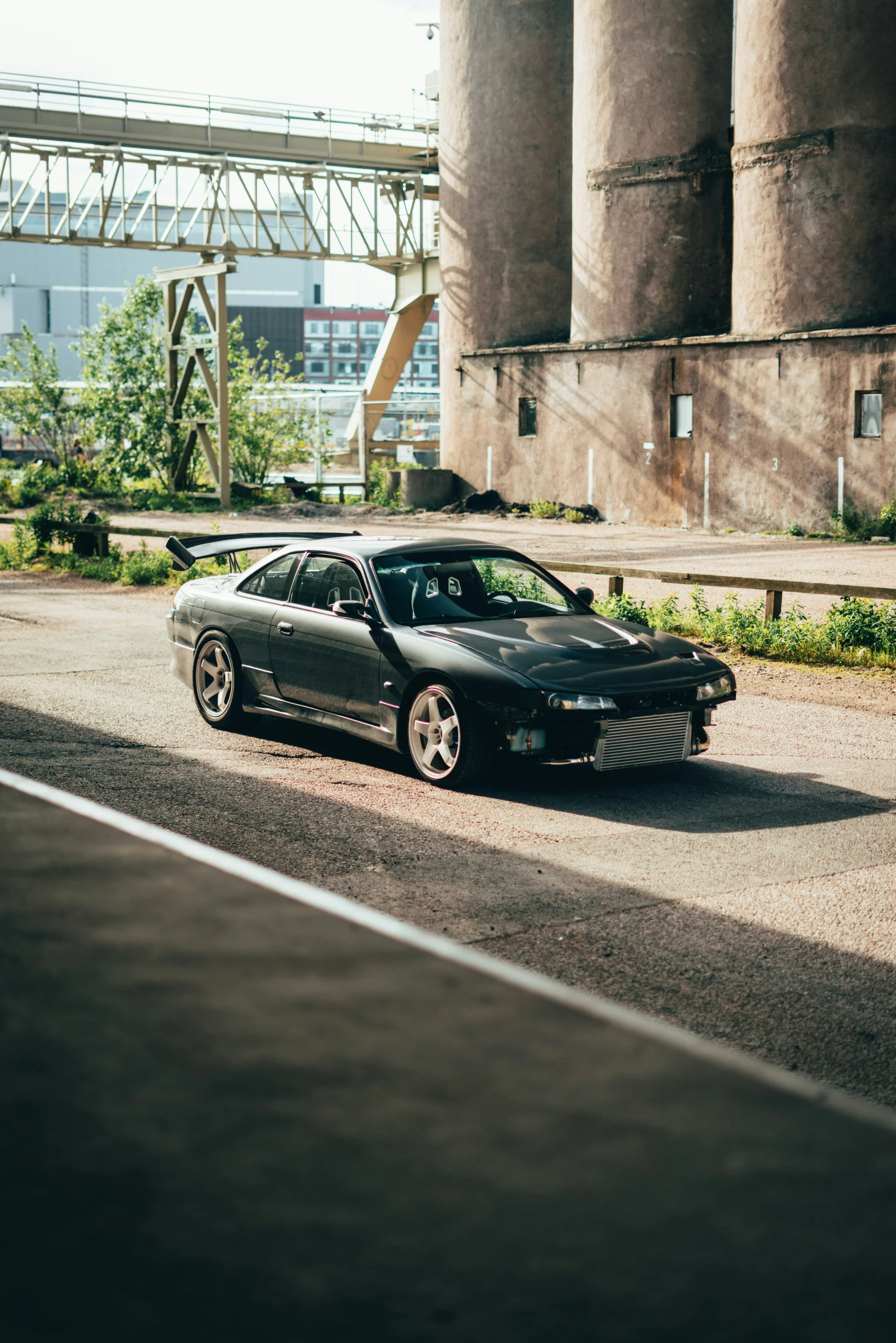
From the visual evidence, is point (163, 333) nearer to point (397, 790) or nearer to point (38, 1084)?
point (397, 790)

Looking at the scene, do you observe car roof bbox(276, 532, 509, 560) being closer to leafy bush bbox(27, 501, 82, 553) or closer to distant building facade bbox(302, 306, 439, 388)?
leafy bush bbox(27, 501, 82, 553)

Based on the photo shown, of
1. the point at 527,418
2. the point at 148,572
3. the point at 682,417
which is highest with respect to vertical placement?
the point at 527,418

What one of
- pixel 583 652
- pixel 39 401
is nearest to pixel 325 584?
pixel 583 652

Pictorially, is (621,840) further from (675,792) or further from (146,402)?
(146,402)

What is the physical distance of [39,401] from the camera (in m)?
46.3

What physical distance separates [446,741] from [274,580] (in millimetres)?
2269

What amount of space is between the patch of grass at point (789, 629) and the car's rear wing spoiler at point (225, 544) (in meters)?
2.95

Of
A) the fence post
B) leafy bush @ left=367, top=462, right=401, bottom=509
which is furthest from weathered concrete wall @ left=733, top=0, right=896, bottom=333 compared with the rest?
the fence post

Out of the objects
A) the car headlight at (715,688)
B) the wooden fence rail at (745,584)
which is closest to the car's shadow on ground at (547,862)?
the car headlight at (715,688)

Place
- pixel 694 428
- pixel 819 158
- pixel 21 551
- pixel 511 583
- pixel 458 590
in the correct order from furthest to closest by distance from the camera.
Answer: pixel 694 428
pixel 819 158
pixel 21 551
pixel 511 583
pixel 458 590

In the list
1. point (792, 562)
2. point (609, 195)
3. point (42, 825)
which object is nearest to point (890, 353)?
point (792, 562)

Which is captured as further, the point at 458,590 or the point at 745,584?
the point at 745,584

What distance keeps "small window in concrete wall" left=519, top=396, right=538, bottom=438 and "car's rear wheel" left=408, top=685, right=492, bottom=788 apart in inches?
1219

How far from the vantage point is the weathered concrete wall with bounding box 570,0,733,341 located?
3409 cm
